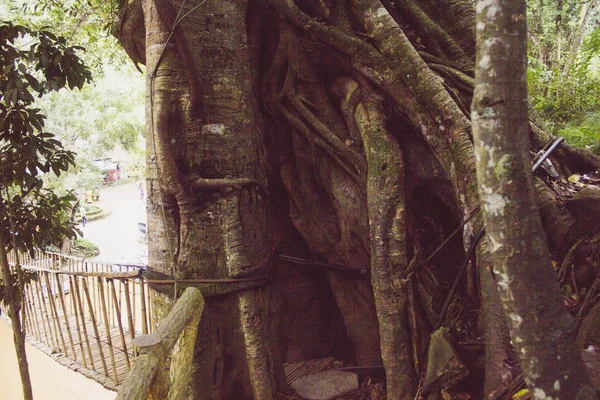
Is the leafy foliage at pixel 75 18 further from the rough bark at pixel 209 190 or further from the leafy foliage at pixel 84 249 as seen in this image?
the leafy foliage at pixel 84 249

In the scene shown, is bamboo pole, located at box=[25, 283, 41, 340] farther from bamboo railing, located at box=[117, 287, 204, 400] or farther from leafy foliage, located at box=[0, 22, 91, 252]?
bamboo railing, located at box=[117, 287, 204, 400]

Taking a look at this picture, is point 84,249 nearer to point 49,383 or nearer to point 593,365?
point 49,383

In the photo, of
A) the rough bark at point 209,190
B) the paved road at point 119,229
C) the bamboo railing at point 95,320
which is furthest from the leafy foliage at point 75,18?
the paved road at point 119,229

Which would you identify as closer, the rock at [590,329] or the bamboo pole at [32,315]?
the rock at [590,329]

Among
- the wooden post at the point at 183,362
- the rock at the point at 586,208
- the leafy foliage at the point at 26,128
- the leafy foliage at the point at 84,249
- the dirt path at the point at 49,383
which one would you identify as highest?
the leafy foliage at the point at 26,128

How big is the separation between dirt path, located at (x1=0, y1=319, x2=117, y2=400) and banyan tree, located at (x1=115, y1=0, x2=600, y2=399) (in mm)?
4024

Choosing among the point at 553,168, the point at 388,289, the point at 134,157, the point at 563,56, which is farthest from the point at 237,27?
the point at 134,157

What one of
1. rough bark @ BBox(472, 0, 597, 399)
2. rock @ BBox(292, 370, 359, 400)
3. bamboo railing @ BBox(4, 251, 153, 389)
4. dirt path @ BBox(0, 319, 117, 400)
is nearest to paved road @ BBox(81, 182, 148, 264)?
dirt path @ BBox(0, 319, 117, 400)

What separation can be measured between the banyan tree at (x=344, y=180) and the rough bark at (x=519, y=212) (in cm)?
93

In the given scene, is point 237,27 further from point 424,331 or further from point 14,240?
point 424,331

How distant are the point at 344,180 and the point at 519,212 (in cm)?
205

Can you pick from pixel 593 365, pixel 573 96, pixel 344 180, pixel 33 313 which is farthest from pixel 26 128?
pixel 573 96

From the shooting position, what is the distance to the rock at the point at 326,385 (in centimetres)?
320

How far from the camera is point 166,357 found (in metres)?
1.79
